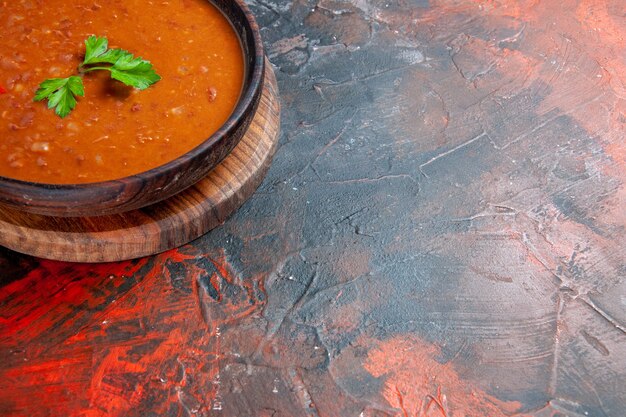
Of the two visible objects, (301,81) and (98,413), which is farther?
(301,81)

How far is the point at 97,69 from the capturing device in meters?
2.05

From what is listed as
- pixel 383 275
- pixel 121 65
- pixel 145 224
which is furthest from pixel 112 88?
pixel 383 275

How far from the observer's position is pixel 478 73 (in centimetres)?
272

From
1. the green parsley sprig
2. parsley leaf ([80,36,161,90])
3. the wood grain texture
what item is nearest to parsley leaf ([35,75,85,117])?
the green parsley sprig

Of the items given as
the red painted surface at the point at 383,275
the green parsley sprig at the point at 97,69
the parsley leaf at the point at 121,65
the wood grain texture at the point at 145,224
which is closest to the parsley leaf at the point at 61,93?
the green parsley sprig at the point at 97,69

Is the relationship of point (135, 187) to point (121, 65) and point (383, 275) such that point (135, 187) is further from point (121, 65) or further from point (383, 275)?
point (383, 275)

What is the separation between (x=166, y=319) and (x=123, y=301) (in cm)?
15

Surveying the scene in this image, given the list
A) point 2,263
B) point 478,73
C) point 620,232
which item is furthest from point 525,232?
point 2,263

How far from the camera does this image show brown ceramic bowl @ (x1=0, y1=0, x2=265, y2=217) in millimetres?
1675

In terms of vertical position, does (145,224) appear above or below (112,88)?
below

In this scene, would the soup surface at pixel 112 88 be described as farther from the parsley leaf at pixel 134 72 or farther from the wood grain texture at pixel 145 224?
the wood grain texture at pixel 145 224

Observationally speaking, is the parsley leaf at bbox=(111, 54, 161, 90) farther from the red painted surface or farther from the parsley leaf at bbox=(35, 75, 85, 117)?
the red painted surface

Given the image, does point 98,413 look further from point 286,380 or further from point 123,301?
point 286,380

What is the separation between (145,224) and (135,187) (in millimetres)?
310
